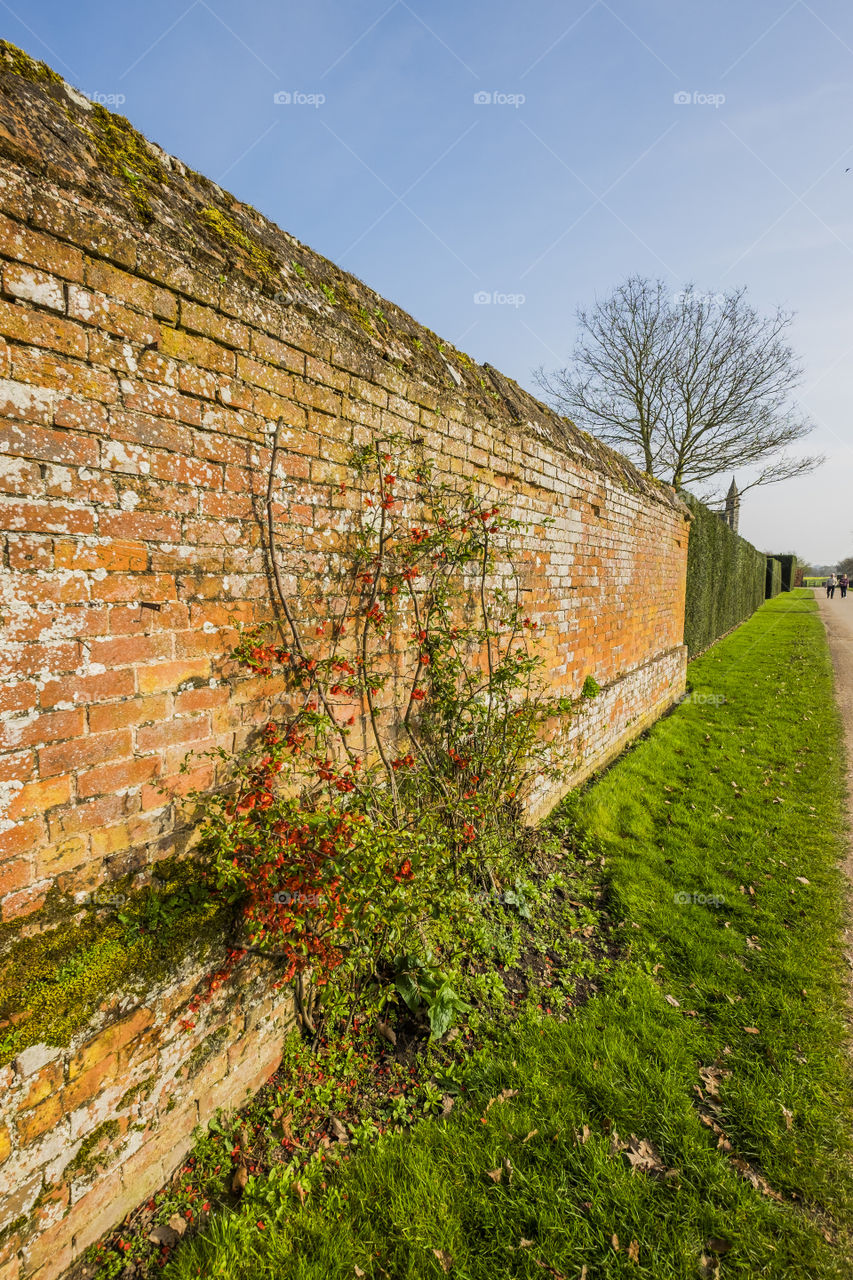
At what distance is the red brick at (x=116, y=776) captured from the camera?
61.8 inches

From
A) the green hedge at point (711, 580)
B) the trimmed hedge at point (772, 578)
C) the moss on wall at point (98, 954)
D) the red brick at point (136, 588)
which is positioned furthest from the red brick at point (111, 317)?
the trimmed hedge at point (772, 578)

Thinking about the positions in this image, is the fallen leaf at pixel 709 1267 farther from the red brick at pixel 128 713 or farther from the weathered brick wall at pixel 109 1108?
the red brick at pixel 128 713

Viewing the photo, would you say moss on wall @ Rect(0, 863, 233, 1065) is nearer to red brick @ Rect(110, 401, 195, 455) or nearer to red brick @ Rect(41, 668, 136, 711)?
red brick @ Rect(41, 668, 136, 711)

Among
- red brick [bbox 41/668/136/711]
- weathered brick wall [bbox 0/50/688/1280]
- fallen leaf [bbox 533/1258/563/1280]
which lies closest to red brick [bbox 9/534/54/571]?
weathered brick wall [bbox 0/50/688/1280]

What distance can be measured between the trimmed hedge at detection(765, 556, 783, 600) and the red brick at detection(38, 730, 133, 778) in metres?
41.4

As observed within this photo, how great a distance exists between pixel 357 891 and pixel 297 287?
243cm

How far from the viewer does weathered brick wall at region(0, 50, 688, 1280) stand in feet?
4.59

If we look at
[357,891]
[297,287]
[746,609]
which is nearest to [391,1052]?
[357,891]

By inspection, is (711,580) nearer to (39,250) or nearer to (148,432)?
(148,432)

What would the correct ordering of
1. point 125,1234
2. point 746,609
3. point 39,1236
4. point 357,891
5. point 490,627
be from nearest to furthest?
point 39,1236 → point 125,1234 → point 357,891 → point 490,627 → point 746,609

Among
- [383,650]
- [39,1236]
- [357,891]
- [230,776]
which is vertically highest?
[383,650]

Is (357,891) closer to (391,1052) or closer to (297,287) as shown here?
(391,1052)

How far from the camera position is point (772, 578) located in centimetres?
3906

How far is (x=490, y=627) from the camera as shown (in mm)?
3629
